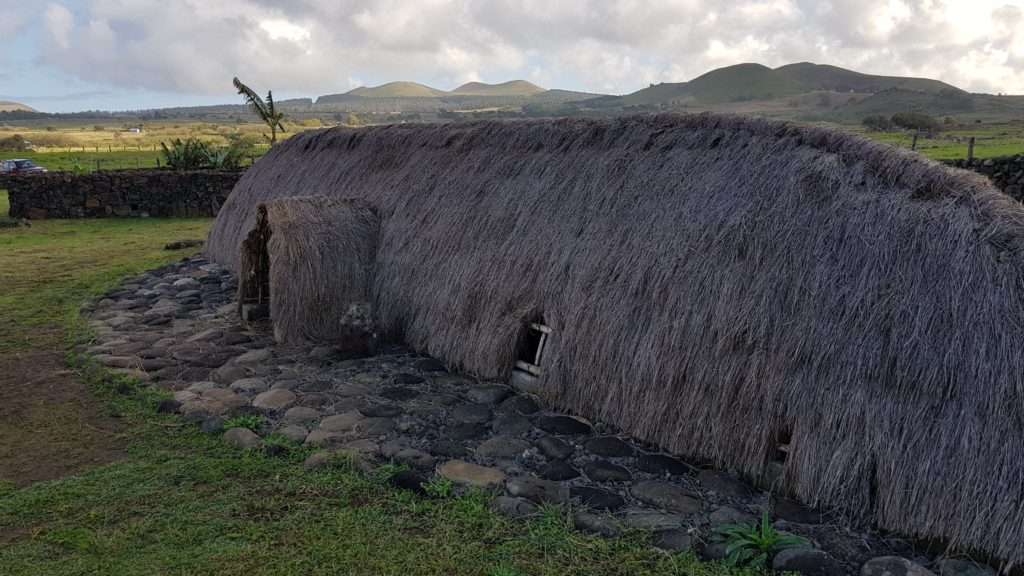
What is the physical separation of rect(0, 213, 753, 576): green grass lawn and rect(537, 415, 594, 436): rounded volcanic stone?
1254mm

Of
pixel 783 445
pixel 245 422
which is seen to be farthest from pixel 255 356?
pixel 783 445

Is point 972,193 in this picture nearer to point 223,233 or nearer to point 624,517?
point 624,517

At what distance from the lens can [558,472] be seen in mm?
5504

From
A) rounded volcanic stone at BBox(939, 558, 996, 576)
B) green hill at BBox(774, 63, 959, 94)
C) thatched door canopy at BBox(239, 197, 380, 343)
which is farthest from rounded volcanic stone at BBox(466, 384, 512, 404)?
green hill at BBox(774, 63, 959, 94)

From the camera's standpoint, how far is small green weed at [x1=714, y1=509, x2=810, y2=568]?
433cm

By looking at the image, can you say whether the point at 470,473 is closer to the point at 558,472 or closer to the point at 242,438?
the point at 558,472

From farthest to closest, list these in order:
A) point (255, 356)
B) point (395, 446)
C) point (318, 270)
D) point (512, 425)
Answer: point (318, 270) → point (255, 356) → point (512, 425) → point (395, 446)

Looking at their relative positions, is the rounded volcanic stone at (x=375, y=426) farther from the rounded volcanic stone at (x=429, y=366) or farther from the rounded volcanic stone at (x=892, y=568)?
the rounded volcanic stone at (x=892, y=568)

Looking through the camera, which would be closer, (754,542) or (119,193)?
(754,542)

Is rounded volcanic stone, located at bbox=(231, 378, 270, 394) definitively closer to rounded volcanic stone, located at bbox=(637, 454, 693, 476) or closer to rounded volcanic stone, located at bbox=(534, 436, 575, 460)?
rounded volcanic stone, located at bbox=(534, 436, 575, 460)

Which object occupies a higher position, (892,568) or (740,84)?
(740,84)

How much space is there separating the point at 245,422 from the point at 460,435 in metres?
2.10

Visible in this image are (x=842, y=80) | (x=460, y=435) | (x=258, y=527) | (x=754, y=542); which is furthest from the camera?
(x=842, y=80)

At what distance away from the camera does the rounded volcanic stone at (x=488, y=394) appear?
7.03 meters
